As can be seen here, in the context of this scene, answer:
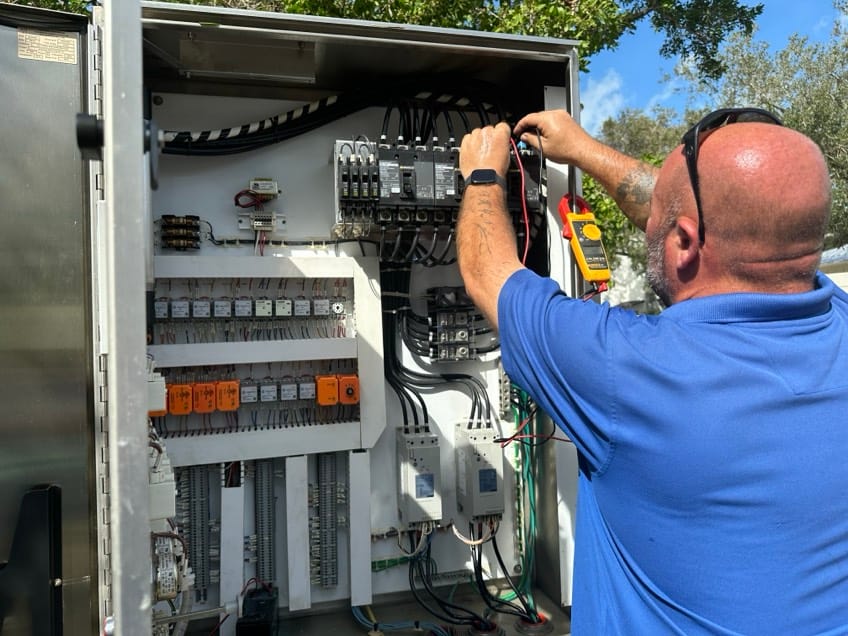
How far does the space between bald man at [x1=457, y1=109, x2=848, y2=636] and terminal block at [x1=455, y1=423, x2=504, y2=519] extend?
51.5 inches

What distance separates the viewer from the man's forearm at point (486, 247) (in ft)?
3.82

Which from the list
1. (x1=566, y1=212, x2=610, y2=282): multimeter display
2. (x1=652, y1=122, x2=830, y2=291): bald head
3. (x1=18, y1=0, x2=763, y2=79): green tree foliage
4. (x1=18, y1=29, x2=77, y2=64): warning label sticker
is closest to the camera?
(x1=652, y1=122, x2=830, y2=291): bald head

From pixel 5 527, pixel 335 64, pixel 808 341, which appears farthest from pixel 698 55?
pixel 5 527

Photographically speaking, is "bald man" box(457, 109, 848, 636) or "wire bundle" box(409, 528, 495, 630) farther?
"wire bundle" box(409, 528, 495, 630)

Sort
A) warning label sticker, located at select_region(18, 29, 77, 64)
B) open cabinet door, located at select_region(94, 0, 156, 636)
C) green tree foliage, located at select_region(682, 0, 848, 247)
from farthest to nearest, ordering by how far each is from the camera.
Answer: green tree foliage, located at select_region(682, 0, 848, 247) < warning label sticker, located at select_region(18, 29, 77, 64) < open cabinet door, located at select_region(94, 0, 156, 636)

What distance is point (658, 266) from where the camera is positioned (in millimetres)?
1054

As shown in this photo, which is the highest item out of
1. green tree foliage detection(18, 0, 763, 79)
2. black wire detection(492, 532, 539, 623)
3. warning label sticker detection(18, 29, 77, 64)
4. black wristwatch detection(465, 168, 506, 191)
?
green tree foliage detection(18, 0, 763, 79)

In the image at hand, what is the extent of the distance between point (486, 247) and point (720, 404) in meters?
0.57

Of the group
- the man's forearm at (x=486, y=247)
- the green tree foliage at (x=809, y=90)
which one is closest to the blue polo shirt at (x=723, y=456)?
the man's forearm at (x=486, y=247)

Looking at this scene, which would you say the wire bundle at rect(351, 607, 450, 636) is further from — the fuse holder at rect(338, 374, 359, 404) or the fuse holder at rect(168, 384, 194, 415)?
the fuse holder at rect(168, 384, 194, 415)

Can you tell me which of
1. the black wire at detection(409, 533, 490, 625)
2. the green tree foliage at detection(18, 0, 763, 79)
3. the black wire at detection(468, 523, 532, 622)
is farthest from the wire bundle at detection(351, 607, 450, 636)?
the green tree foliage at detection(18, 0, 763, 79)

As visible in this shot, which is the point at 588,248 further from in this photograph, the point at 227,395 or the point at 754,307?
the point at 227,395

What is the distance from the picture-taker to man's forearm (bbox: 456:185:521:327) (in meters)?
1.16

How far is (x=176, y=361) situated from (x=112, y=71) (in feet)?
4.88
